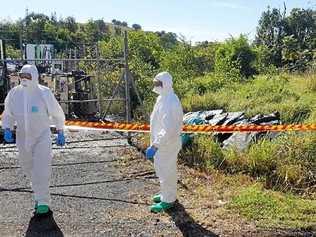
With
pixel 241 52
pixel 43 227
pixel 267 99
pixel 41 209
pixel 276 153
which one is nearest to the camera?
pixel 43 227

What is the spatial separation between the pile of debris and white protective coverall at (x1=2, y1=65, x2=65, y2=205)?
10.6 feet

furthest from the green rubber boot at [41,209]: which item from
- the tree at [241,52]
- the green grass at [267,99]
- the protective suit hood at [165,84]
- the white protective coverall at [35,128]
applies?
the tree at [241,52]

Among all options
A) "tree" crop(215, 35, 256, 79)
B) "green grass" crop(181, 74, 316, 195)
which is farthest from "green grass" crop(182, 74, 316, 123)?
"tree" crop(215, 35, 256, 79)

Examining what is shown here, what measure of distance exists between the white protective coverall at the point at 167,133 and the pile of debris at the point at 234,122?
2.47m

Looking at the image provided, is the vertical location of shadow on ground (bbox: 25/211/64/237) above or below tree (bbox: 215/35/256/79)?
below

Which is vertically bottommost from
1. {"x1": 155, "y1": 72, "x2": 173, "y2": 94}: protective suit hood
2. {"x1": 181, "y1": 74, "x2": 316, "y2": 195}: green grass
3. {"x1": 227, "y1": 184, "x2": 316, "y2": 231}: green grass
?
{"x1": 227, "y1": 184, "x2": 316, "y2": 231}: green grass

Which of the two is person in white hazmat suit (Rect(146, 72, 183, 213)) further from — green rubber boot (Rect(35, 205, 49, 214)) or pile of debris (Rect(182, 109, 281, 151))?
pile of debris (Rect(182, 109, 281, 151))

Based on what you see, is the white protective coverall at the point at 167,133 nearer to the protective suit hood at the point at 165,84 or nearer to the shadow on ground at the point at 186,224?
the protective suit hood at the point at 165,84

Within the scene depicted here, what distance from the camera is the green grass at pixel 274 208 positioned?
5.67 metres

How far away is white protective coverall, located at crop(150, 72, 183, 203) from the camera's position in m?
5.81

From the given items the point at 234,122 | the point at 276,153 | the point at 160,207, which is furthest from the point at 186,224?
the point at 234,122

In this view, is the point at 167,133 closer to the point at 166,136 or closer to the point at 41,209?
the point at 166,136

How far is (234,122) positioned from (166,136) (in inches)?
157

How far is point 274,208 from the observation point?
6.09 metres
